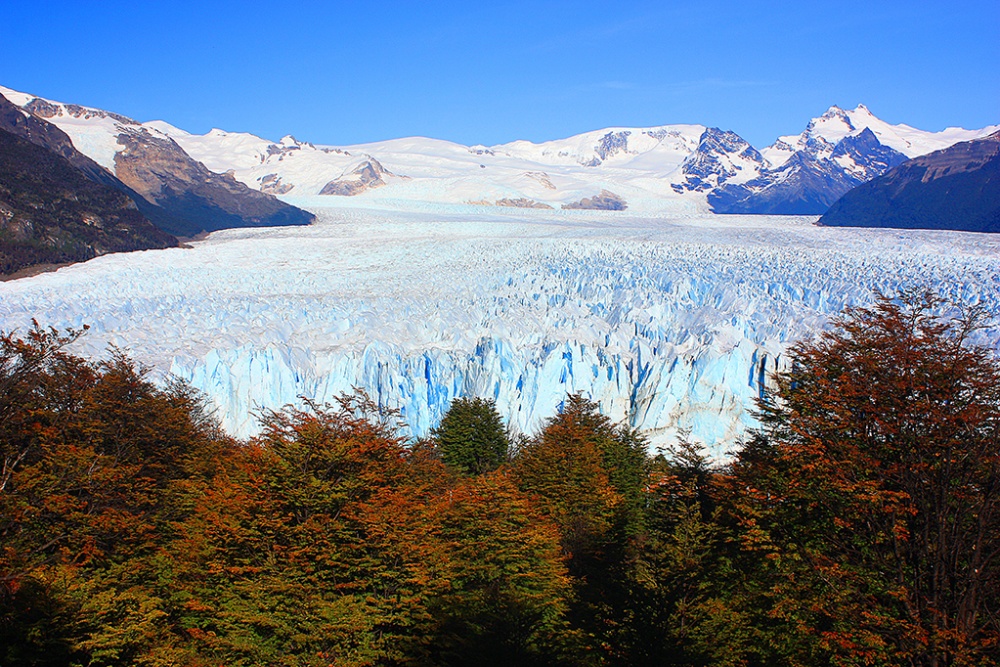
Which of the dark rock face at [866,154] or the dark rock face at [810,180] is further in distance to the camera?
the dark rock face at [866,154]

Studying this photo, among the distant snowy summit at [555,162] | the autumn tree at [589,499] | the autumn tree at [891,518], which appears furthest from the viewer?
the distant snowy summit at [555,162]

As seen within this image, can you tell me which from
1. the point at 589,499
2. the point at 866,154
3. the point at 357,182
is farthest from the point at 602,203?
the point at 589,499

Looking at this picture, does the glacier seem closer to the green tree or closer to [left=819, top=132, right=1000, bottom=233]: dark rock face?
the green tree

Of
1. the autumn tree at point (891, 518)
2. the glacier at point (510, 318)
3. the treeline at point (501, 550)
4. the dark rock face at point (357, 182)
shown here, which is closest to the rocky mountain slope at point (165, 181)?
the dark rock face at point (357, 182)

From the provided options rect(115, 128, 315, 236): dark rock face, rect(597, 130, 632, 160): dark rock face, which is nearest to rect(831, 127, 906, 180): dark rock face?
rect(597, 130, 632, 160): dark rock face

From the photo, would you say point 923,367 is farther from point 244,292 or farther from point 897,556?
point 244,292

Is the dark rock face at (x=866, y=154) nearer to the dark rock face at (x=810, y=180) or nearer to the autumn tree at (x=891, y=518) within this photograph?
the dark rock face at (x=810, y=180)

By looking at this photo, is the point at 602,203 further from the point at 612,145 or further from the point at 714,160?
the point at 612,145
